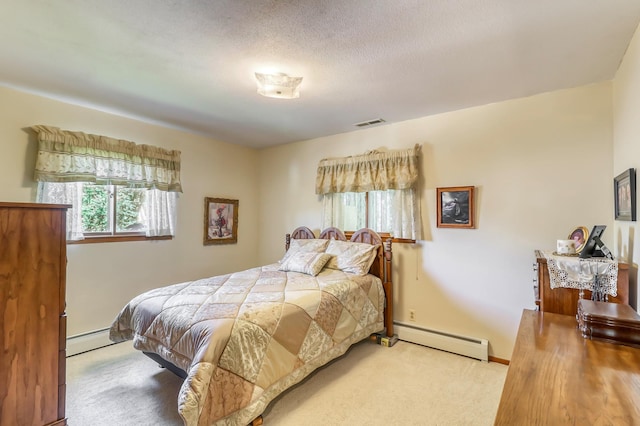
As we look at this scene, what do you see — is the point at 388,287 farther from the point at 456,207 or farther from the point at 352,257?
the point at 456,207

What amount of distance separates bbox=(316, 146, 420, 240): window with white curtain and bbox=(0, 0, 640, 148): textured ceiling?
69 cm

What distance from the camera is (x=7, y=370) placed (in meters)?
1.60

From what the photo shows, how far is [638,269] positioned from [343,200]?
2.84 metres

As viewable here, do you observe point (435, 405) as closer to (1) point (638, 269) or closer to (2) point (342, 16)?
(1) point (638, 269)

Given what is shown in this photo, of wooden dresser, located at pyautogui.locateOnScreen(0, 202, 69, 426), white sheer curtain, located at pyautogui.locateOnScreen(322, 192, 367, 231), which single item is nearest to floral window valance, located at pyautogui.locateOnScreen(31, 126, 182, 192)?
wooden dresser, located at pyautogui.locateOnScreen(0, 202, 69, 426)

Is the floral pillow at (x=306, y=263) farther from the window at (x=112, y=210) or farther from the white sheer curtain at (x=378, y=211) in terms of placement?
the window at (x=112, y=210)

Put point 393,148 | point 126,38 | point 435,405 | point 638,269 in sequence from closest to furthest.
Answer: point 638,269 → point 126,38 → point 435,405 → point 393,148

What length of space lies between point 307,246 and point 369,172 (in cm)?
122

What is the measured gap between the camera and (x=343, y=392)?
2.40 metres

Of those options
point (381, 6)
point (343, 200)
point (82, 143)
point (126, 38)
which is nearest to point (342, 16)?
point (381, 6)

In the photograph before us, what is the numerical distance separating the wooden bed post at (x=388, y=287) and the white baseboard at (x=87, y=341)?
308 centimetres

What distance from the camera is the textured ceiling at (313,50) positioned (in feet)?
5.37

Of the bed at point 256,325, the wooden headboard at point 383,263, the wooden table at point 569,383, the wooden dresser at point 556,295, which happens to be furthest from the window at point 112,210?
the wooden dresser at point 556,295

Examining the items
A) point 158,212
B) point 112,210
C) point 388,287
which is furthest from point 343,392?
point 112,210
